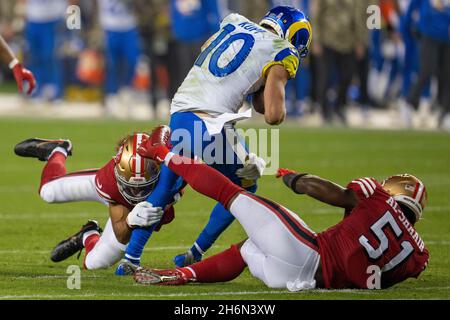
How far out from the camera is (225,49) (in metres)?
7.51

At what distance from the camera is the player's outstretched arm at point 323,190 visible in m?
6.90

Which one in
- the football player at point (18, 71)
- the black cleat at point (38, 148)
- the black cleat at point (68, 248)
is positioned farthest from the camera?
the football player at point (18, 71)

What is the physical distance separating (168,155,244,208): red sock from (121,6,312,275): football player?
0.27 metres

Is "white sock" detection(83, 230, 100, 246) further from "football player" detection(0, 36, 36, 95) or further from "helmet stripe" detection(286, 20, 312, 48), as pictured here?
"helmet stripe" detection(286, 20, 312, 48)

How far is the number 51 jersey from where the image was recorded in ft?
24.2

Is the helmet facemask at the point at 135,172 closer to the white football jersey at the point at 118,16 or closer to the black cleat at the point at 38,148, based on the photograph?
the black cleat at the point at 38,148

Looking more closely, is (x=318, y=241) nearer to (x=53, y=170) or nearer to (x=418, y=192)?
→ (x=418, y=192)

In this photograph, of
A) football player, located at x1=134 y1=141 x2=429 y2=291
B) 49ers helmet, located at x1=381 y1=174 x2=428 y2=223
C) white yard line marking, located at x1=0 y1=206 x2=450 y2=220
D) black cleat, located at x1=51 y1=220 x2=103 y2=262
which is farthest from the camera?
white yard line marking, located at x1=0 y1=206 x2=450 y2=220

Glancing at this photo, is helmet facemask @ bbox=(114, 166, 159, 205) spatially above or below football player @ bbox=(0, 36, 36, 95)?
below

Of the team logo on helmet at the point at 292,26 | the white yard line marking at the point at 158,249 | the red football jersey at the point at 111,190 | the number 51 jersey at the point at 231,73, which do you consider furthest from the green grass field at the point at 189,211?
the team logo on helmet at the point at 292,26

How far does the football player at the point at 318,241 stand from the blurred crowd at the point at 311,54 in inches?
412

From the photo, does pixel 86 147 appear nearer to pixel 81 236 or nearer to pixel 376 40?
pixel 81 236

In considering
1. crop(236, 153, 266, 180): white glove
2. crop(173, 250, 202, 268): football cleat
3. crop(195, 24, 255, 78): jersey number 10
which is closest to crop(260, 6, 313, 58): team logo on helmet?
crop(195, 24, 255, 78): jersey number 10

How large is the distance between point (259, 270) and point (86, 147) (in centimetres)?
858
